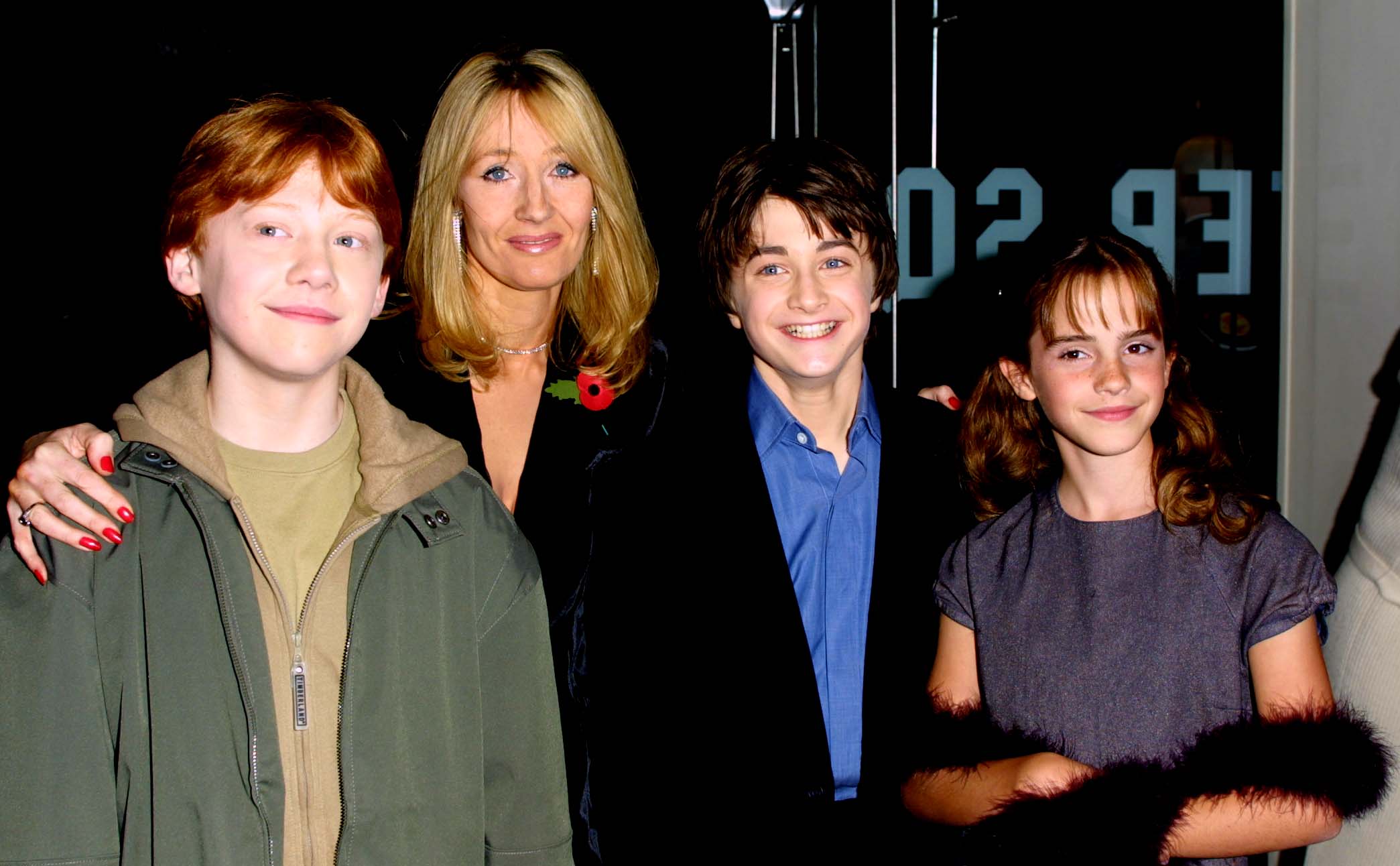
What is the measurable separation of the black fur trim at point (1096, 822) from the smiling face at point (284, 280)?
3.58ft

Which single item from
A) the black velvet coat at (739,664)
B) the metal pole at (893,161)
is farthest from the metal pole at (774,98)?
the black velvet coat at (739,664)

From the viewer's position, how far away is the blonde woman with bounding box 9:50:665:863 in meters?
1.90

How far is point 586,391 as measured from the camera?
199 cm

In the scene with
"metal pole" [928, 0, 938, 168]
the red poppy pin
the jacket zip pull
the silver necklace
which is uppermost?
"metal pole" [928, 0, 938, 168]

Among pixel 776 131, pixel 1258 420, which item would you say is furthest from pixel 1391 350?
pixel 776 131

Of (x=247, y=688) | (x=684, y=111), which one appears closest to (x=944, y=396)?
(x=247, y=688)

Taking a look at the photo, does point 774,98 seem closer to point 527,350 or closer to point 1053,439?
point 527,350

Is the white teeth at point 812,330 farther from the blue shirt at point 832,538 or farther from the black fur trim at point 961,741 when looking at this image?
the black fur trim at point 961,741

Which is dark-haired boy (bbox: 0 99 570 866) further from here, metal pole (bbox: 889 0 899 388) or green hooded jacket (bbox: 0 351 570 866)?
metal pole (bbox: 889 0 899 388)

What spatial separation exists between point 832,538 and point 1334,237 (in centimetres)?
127

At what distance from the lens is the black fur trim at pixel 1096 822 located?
144cm

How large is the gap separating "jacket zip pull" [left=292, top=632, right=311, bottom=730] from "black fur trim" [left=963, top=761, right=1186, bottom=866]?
92cm

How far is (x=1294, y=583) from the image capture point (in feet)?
4.93

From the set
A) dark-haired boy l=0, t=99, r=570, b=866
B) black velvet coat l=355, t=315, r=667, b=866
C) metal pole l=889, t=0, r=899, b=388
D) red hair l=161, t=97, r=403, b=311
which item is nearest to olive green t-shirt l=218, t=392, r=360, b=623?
dark-haired boy l=0, t=99, r=570, b=866
